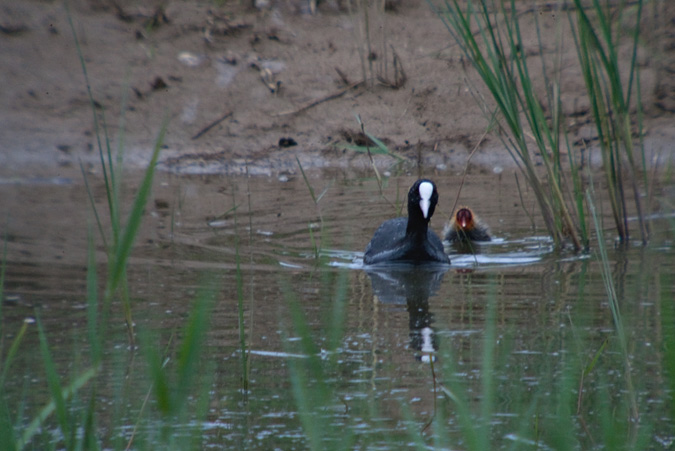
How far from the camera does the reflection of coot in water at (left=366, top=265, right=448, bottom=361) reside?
4.00m

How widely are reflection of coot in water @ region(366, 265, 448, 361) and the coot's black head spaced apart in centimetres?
36

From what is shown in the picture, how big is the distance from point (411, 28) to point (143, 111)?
3847 millimetres

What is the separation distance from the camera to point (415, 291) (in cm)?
530

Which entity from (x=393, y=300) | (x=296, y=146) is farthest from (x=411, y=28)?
(x=393, y=300)

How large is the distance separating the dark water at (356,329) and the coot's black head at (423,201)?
410mm

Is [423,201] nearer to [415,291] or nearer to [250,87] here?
[415,291]

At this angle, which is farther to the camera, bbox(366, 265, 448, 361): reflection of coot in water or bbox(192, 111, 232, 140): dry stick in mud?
bbox(192, 111, 232, 140): dry stick in mud

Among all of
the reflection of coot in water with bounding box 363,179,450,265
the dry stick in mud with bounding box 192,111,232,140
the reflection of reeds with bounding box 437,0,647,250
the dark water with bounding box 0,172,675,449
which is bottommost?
the dark water with bounding box 0,172,675,449

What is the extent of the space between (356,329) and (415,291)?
1147 millimetres

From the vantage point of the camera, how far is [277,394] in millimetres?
3256

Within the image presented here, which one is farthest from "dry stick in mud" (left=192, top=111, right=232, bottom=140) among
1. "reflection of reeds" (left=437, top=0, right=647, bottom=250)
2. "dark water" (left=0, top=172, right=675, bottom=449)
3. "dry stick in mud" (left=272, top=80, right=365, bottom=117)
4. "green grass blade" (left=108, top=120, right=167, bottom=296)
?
"green grass blade" (left=108, top=120, right=167, bottom=296)

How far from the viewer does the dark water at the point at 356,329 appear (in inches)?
113

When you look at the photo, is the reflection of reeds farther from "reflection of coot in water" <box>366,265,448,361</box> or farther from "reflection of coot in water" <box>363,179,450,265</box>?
"reflection of coot in water" <box>366,265,448,361</box>

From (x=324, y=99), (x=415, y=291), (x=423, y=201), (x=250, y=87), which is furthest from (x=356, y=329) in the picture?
(x=250, y=87)
